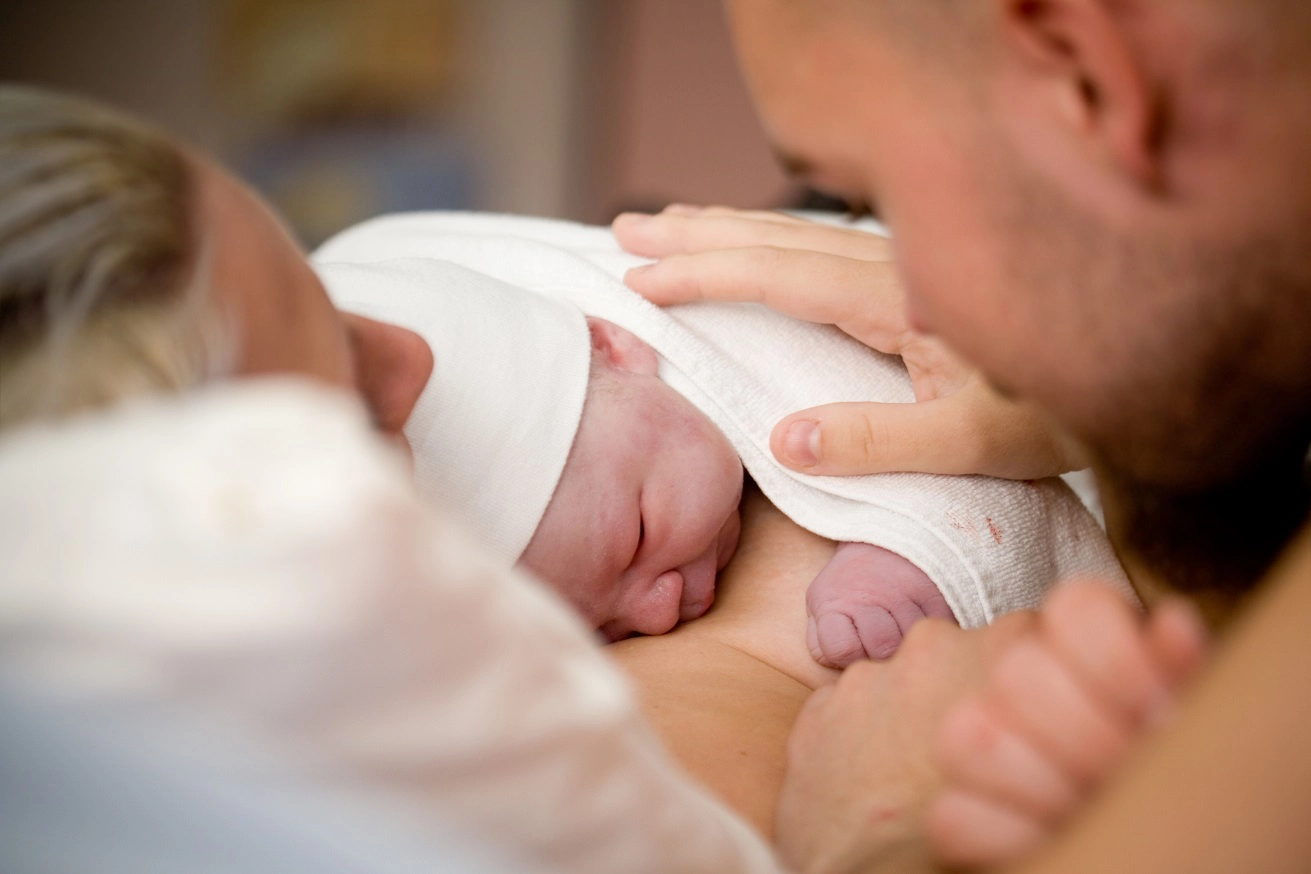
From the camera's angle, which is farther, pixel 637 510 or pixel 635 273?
pixel 635 273

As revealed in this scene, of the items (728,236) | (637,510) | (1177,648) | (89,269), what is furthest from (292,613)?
(728,236)

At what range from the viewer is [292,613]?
13.6 inches

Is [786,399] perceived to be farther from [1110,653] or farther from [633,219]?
[1110,653]

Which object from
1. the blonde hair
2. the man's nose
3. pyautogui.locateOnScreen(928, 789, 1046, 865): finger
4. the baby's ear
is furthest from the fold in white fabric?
the baby's ear

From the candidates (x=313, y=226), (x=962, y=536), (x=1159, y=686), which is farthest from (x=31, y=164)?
(x=313, y=226)

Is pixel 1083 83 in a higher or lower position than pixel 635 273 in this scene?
higher

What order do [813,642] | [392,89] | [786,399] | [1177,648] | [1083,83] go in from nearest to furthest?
[1177,648] → [1083,83] → [813,642] → [786,399] → [392,89]

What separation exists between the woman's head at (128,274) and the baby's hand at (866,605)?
44 cm

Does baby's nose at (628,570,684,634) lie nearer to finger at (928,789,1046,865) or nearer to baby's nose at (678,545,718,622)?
baby's nose at (678,545,718,622)

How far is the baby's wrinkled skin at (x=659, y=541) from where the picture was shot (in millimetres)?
893

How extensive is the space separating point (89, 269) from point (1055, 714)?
0.49 m

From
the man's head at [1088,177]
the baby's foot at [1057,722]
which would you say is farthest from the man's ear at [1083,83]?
the baby's foot at [1057,722]

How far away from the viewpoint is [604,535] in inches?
35.4

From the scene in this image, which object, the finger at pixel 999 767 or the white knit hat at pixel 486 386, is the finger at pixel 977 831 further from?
the white knit hat at pixel 486 386
